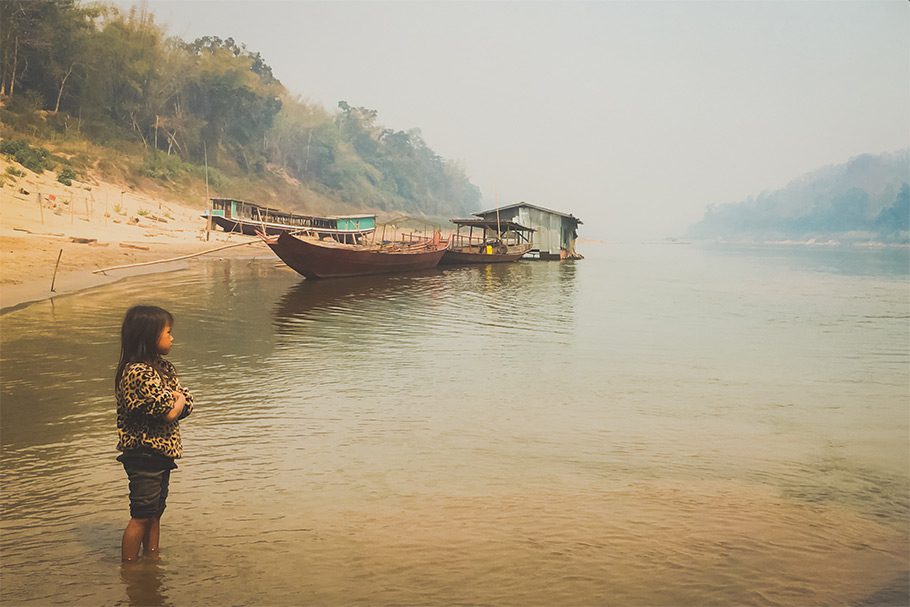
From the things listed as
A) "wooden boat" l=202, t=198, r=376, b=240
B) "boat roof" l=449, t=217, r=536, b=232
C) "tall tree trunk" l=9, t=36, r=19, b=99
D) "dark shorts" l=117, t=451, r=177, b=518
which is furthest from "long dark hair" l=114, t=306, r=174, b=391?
"tall tree trunk" l=9, t=36, r=19, b=99

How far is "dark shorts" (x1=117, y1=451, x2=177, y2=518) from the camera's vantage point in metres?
3.67

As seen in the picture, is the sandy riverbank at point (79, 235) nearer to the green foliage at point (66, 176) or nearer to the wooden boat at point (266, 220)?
the green foliage at point (66, 176)

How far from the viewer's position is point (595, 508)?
4.98 metres

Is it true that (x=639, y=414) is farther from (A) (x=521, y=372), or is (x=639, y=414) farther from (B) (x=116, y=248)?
(B) (x=116, y=248)

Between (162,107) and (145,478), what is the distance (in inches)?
2273

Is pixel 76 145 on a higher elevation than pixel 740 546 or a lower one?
higher

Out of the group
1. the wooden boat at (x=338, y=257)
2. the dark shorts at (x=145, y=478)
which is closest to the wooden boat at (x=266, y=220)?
the wooden boat at (x=338, y=257)

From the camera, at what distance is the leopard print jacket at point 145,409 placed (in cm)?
356

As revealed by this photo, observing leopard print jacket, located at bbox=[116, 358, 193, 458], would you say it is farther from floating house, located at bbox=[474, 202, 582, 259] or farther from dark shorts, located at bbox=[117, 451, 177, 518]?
floating house, located at bbox=[474, 202, 582, 259]

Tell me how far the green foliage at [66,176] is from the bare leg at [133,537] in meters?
33.3

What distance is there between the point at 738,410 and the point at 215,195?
1939 inches

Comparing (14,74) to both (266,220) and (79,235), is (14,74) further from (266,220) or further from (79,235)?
(79,235)

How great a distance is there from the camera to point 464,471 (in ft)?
19.2

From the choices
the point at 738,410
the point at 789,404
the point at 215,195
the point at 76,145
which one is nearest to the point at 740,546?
the point at 738,410
